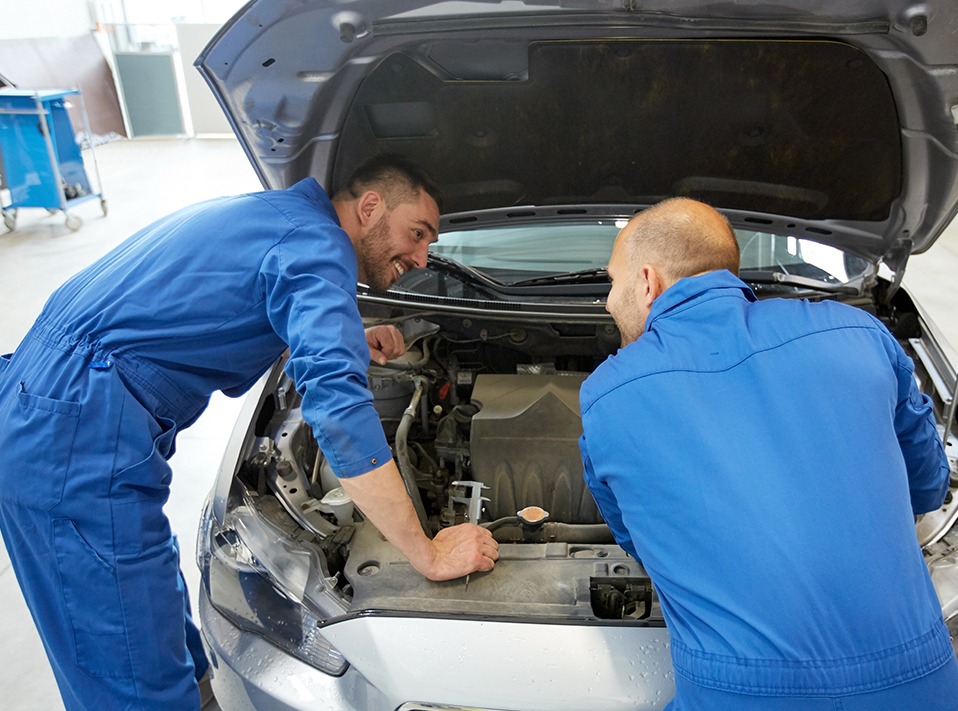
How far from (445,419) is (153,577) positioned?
75 cm

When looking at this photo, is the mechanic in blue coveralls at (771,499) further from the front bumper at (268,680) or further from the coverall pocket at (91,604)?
the coverall pocket at (91,604)

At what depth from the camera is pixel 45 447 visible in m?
1.47

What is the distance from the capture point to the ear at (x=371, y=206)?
1.63m

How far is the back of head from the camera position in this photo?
3.95ft

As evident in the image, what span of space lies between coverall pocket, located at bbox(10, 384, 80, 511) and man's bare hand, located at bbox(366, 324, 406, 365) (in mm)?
717

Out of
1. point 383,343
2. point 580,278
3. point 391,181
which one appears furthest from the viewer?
point 580,278

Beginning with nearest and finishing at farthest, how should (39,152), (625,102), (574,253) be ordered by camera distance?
(625,102) < (574,253) < (39,152)

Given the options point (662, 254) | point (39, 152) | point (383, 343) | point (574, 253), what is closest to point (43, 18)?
point (39, 152)

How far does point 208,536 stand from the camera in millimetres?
1564

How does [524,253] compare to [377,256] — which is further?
[524,253]

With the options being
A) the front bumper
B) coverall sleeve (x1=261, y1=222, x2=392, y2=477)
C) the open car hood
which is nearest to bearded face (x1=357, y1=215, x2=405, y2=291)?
coverall sleeve (x1=261, y1=222, x2=392, y2=477)

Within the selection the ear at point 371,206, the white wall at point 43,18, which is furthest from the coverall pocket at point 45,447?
the white wall at point 43,18

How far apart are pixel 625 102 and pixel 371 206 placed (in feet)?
2.86

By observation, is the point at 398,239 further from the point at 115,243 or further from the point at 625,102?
the point at 115,243
